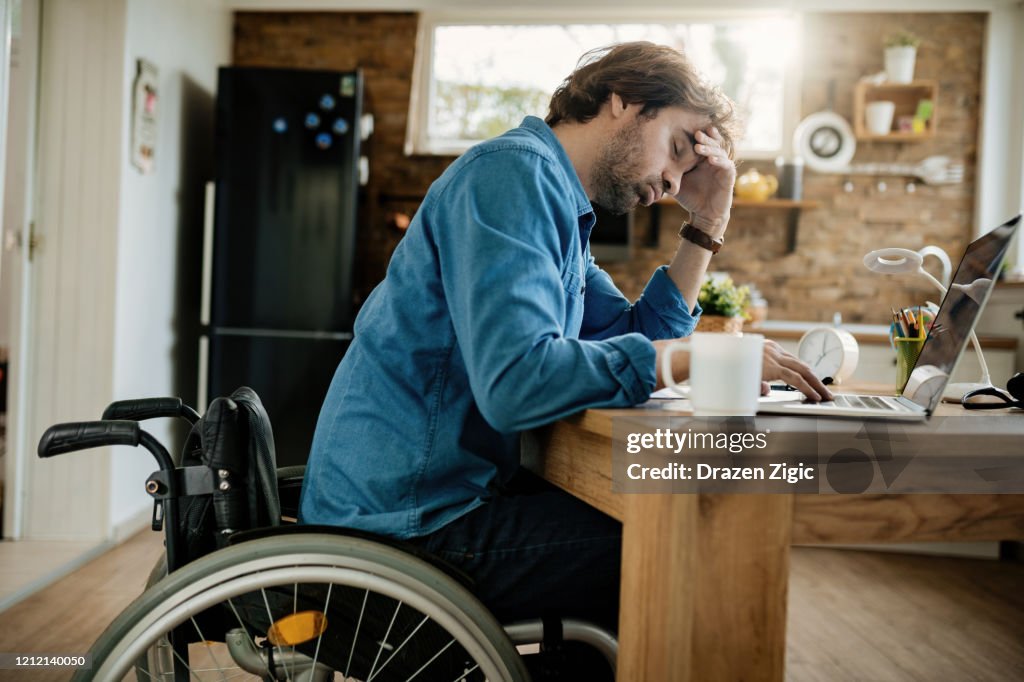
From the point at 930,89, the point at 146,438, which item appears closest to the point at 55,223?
the point at 146,438

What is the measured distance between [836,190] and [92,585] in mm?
3611

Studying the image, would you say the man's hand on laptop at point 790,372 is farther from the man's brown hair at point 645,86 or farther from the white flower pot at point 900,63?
the white flower pot at point 900,63

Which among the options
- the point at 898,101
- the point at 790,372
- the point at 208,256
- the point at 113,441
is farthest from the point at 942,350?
the point at 898,101

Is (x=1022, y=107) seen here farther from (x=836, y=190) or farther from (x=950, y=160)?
(x=836, y=190)

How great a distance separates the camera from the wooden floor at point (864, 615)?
2.18 meters

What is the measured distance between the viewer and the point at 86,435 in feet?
3.32

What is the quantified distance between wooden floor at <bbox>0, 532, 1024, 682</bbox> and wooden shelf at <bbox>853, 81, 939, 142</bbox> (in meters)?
1.96

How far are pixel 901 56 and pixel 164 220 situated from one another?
11.1ft

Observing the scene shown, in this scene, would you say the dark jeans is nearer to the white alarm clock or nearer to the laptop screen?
the laptop screen

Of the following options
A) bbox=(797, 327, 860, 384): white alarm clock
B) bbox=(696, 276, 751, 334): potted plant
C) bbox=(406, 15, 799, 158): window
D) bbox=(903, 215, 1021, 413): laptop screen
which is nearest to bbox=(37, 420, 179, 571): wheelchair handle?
bbox=(903, 215, 1021, 413): laptop screen

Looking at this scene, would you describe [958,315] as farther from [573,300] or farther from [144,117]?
[144,117]

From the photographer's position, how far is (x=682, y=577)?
0.83 metres

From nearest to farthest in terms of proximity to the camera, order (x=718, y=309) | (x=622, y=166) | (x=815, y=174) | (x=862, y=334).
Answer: (x=622, y=166), (x=718, y=309), (x=862, y=334), (x=815, y=174)

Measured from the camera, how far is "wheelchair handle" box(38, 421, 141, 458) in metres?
1.00
